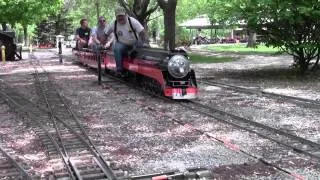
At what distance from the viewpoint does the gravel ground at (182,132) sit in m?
6.73

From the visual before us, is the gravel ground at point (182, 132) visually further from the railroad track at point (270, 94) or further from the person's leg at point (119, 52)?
the person's leg at point (119, 52)

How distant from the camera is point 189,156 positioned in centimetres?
720

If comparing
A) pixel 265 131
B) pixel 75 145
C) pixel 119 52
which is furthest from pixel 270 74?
pixel 75 145

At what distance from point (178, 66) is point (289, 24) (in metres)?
6.48

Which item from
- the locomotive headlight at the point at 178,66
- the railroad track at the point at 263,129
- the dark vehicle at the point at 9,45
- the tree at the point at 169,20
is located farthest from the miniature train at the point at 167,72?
the dark vehicle at the point at 9,45

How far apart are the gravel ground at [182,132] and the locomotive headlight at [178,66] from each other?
2.24 feet

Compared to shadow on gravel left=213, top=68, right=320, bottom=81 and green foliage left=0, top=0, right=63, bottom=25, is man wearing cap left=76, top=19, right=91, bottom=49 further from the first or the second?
green foliage left=0, top=0, right=63, bottom=25

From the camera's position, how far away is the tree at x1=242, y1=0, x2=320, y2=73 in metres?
16.1

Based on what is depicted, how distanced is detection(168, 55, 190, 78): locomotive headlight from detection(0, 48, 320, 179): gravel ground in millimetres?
682

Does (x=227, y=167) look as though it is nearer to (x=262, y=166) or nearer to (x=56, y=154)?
(x=262, y=166)

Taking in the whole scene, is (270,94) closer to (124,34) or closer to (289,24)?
(124,34)

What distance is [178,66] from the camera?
11766 millimetres

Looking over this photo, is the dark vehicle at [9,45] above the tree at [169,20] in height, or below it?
below

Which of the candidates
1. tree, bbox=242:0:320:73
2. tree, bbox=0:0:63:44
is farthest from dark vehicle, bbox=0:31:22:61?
tree, bbox=242:0:320:73
